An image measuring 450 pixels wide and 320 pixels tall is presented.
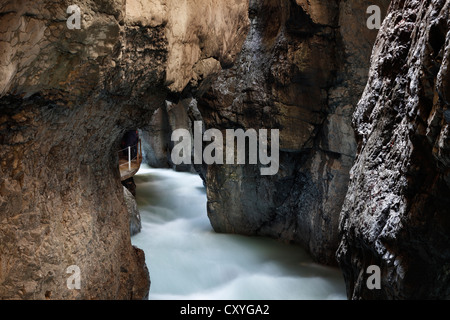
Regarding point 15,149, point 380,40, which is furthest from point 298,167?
point 15,149

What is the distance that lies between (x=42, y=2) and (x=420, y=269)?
10.1ft

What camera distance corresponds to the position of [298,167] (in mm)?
8070

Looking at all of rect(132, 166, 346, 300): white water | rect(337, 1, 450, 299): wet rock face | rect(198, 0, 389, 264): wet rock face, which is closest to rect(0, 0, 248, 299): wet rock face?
rect(337, 1, 450, 299): wet rock face

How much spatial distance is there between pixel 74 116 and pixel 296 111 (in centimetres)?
508

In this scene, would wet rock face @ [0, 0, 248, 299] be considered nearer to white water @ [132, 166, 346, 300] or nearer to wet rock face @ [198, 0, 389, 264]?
white water @ [132, 166, 346, 300]

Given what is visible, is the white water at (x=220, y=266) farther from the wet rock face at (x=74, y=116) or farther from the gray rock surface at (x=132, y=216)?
the wet rock face at (x=74, y=116)

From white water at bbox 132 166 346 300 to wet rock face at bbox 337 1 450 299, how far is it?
3089 mm

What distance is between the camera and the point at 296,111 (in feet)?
24.5

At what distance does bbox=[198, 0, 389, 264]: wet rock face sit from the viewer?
6.70m

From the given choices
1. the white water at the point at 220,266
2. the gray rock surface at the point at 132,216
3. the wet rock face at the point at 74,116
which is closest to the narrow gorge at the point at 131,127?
the wet rock face at the point at 74,116

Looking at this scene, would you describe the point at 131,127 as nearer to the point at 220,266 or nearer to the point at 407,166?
the point at 407,166

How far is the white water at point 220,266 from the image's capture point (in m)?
6.57

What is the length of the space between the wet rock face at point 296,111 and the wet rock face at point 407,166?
10.1 feet

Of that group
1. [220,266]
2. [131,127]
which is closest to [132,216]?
[220,266]
